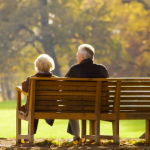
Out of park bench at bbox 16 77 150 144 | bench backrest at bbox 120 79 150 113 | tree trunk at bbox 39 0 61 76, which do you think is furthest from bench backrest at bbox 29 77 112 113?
tree trunk at bbox 39 0 61 76

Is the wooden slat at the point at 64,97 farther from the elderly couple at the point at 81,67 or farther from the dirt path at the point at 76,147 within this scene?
the dirt path at the point at 76,147

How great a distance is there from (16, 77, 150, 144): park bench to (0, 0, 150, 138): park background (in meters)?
35.7

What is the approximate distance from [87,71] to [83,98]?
515 millimetres

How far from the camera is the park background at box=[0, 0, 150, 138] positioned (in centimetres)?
4288

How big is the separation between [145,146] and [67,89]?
1.25 metres

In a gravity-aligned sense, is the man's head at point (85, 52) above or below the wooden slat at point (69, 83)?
above

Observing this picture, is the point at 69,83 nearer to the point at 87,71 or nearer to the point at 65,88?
the point at 65,88

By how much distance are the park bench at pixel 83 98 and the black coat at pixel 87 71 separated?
38 cm

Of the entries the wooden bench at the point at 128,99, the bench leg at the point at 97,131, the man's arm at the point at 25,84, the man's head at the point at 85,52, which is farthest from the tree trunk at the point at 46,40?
the bench leg at the point at 97,131

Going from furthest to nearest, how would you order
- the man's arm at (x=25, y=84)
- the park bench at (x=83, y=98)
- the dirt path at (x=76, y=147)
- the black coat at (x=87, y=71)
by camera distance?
the black coat at (x=87, y=71)
the man's arm at (x=25, y=84)
the park bench at (x=83, y=98)
the dirt path at (x=76, y=147)

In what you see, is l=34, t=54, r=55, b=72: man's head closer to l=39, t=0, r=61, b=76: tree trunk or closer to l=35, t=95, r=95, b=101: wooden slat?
l=35, t=95, r=95, b=101: wooden slat

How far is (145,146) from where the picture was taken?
6.64 meters

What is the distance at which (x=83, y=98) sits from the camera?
6711 millimetres

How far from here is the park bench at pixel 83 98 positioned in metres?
6.61
